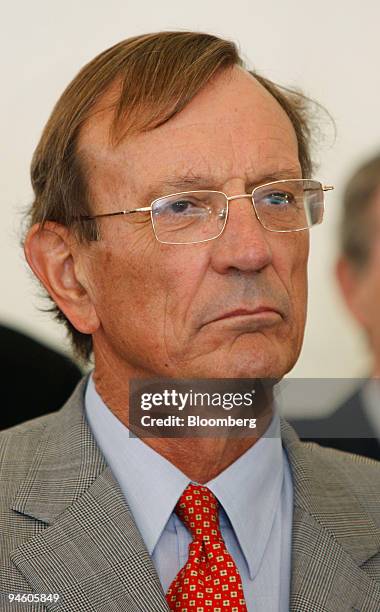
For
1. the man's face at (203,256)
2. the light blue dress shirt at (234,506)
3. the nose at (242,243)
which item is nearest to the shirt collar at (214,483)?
the light blue dress shirt at (234,506)

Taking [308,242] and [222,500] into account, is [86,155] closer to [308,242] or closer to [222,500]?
[308,242]

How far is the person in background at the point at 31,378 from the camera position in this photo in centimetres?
151

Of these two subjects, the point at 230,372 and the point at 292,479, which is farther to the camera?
the point at 292,479

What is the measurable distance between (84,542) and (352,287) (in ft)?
1.67

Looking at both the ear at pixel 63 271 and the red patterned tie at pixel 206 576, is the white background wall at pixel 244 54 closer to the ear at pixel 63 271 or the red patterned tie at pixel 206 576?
the ear at pixel 63 271

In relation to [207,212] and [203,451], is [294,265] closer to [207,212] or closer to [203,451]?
[207,212]

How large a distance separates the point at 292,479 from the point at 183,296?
303mm

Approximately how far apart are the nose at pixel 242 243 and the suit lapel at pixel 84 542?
1.00ft

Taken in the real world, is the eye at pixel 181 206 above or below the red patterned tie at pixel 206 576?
above

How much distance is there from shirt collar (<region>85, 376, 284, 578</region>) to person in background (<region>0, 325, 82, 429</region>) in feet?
1.08

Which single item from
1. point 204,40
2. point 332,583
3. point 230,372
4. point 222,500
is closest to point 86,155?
point 204,40

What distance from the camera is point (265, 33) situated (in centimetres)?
139

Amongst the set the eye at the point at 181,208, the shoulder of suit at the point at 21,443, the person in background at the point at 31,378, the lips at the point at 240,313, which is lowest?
the person in background at the point at 31,378

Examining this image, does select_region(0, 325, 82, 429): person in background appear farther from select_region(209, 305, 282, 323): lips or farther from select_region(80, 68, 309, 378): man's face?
select_region(209, 305, 282, 323): lips
